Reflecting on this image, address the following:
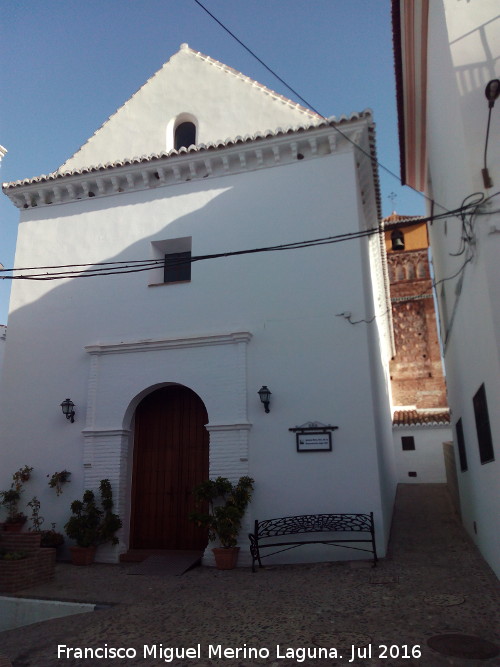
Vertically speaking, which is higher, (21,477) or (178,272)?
(178,272)

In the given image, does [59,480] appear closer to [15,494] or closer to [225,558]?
[15,494]

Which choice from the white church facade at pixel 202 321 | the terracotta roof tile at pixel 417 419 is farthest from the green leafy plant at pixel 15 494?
the terracotta roof tile at pixel 417 419

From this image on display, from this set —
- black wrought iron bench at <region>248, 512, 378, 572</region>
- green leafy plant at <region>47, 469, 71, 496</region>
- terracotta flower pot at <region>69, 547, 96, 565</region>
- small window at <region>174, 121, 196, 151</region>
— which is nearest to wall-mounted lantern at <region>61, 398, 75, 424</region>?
green leafy plant at <region>47, 469, 71, 496</region>

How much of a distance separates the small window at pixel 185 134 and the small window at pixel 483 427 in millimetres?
7798

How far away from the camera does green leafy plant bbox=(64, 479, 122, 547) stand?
27.7ft

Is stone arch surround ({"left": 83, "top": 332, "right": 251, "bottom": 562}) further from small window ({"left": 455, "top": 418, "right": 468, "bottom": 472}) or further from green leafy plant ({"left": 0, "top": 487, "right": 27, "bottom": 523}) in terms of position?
small window ({"left": 455, "top": 418, "right": 468, "bottom": 472})

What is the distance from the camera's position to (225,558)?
7.70 meters

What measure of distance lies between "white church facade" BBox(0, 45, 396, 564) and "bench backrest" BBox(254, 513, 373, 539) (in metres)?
0.15

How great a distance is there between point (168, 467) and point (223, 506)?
1.61 meters

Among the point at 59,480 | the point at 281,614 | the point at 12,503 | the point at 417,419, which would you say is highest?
the point at 417,419

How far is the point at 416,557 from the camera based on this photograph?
7.58 meters

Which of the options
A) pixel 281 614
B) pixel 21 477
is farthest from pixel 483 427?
pixel 21 477

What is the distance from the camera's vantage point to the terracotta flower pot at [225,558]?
303 inches

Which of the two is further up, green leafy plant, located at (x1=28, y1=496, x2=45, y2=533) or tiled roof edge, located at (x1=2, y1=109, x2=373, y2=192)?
tiled roof edge, located at (x1=2, y1=109, x2=373, y2=192)
